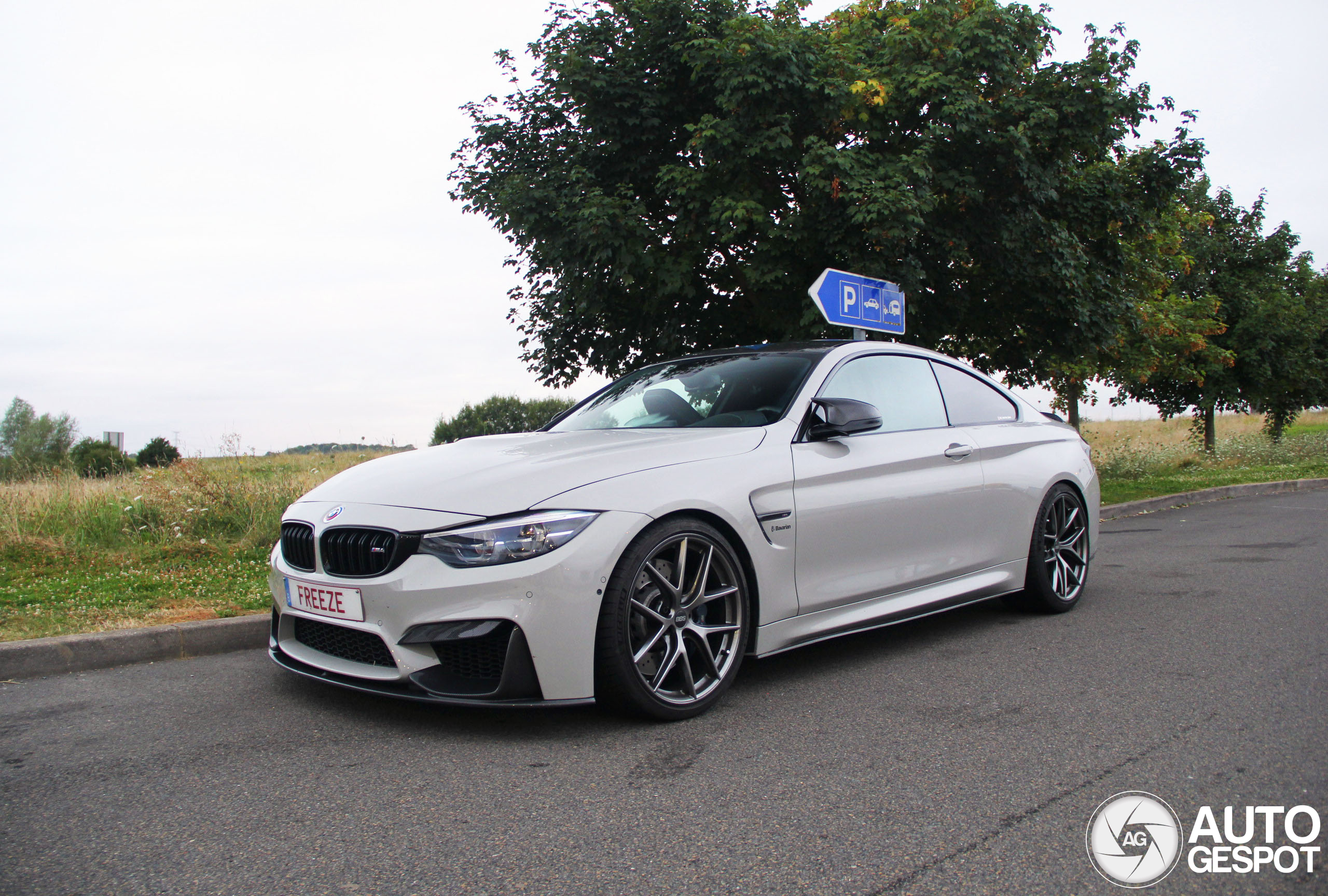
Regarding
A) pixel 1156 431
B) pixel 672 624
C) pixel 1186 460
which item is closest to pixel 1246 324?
pixel 1186 460

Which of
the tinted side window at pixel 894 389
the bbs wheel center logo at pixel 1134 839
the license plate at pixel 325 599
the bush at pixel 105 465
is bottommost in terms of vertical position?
A: the bbs wheel center logo at pixel 1134 839

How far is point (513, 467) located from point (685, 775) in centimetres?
134

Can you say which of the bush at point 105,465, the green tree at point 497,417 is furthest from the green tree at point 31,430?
the bush at point 105,465

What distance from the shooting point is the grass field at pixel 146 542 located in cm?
562

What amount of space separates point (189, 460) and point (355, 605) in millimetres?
6993

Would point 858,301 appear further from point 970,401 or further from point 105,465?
point 105,465

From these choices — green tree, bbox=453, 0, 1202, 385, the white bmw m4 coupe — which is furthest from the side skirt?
green tree, bbox=453, 0, 1202, 385

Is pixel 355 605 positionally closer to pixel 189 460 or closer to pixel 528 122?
pixel 189 460

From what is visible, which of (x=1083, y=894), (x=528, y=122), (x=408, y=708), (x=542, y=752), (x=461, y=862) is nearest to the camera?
(x=1083, y=894)

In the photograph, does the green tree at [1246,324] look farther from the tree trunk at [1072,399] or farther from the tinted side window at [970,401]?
the tinted side window at [970,401]

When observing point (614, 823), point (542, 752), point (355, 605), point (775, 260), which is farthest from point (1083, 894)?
point (775, 260)

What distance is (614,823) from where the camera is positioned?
9.00ft

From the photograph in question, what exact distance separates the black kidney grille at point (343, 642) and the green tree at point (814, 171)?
8532mm

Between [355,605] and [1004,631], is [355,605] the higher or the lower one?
the higher one
